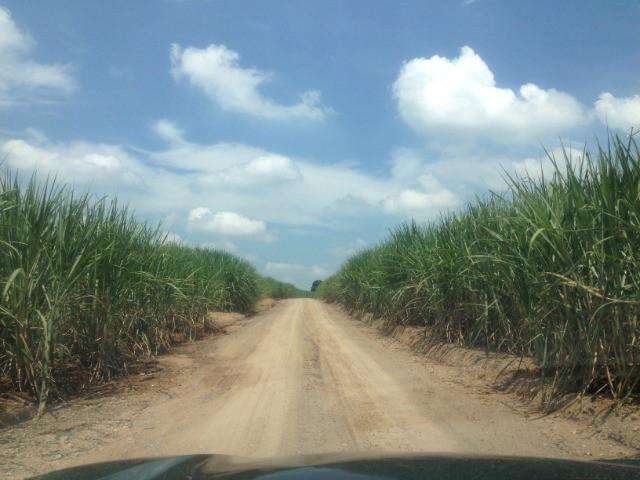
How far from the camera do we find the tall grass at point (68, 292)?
5.86 meters

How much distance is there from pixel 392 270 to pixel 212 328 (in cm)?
539

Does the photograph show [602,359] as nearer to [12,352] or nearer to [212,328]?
[12,352]

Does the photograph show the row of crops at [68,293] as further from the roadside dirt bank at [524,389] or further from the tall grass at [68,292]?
the roadside dirt bank at [524,389]

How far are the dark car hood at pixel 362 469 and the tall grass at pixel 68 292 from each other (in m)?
3.18

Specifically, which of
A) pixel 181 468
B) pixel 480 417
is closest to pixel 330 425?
pixel 480 417

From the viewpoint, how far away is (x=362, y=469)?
2775 millimetres

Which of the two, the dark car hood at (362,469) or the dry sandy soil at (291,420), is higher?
the dark car hood at (362,469)

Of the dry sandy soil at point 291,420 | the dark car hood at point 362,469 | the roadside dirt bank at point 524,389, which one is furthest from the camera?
the roadside dirt bank at point 524,389

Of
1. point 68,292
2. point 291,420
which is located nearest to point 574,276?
point 291,420

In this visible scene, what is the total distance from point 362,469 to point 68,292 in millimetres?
4859

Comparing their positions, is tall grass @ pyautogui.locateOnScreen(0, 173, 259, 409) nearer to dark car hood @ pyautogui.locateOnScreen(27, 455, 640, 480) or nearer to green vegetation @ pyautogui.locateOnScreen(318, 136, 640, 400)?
dark car hood @ pyautogui.locateOnScreen(27, 455, 640, 480)

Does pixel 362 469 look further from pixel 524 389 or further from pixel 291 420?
pixel 524 389

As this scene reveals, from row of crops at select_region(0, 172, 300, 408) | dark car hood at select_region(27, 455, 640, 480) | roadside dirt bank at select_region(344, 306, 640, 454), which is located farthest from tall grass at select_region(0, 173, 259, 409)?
roadside dirt bank at select_region(344, 306, 640, 454)

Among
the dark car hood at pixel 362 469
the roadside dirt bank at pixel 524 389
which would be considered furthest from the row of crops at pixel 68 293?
the roadside dirt bank at pixel 524 389
